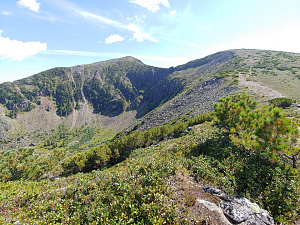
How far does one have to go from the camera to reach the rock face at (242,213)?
7.84 m

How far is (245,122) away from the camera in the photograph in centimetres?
1659

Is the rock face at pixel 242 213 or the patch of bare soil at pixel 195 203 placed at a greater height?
the patch of bare soil at pixel 195 203

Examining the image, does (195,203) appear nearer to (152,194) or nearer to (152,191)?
(152,194)

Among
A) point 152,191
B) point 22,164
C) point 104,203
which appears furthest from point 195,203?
point 22,164

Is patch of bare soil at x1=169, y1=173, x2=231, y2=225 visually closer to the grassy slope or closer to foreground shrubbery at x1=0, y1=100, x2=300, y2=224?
the grassy slope

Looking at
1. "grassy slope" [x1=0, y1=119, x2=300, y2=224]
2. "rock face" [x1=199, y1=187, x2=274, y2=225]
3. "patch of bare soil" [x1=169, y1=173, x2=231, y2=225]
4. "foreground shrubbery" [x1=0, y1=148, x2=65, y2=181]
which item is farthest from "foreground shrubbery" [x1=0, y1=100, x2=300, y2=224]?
"foreground shrubbery" [x1=0, y1=148, x2=65, y2=181]

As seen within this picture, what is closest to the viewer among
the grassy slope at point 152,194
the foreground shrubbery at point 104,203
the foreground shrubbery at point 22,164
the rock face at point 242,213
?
the foreground shrubbery at point 104,203

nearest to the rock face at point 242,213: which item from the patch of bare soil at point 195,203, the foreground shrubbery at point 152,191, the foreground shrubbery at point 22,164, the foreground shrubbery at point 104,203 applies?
the patch of bare soil at point 195,203

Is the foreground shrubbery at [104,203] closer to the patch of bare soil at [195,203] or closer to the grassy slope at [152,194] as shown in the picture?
the grassy slope at [152,194]

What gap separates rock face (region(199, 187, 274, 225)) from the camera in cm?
784

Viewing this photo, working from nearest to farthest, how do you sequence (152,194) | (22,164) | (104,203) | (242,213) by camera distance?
(242,213) → (152,194) → (104,203) → (22,164)

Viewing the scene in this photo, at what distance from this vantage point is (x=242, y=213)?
8.17 m

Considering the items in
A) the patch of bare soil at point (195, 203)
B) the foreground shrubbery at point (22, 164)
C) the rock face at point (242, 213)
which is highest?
the patch of bare soil at point (195, 203)

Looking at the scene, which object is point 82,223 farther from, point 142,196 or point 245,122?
point 245,122
